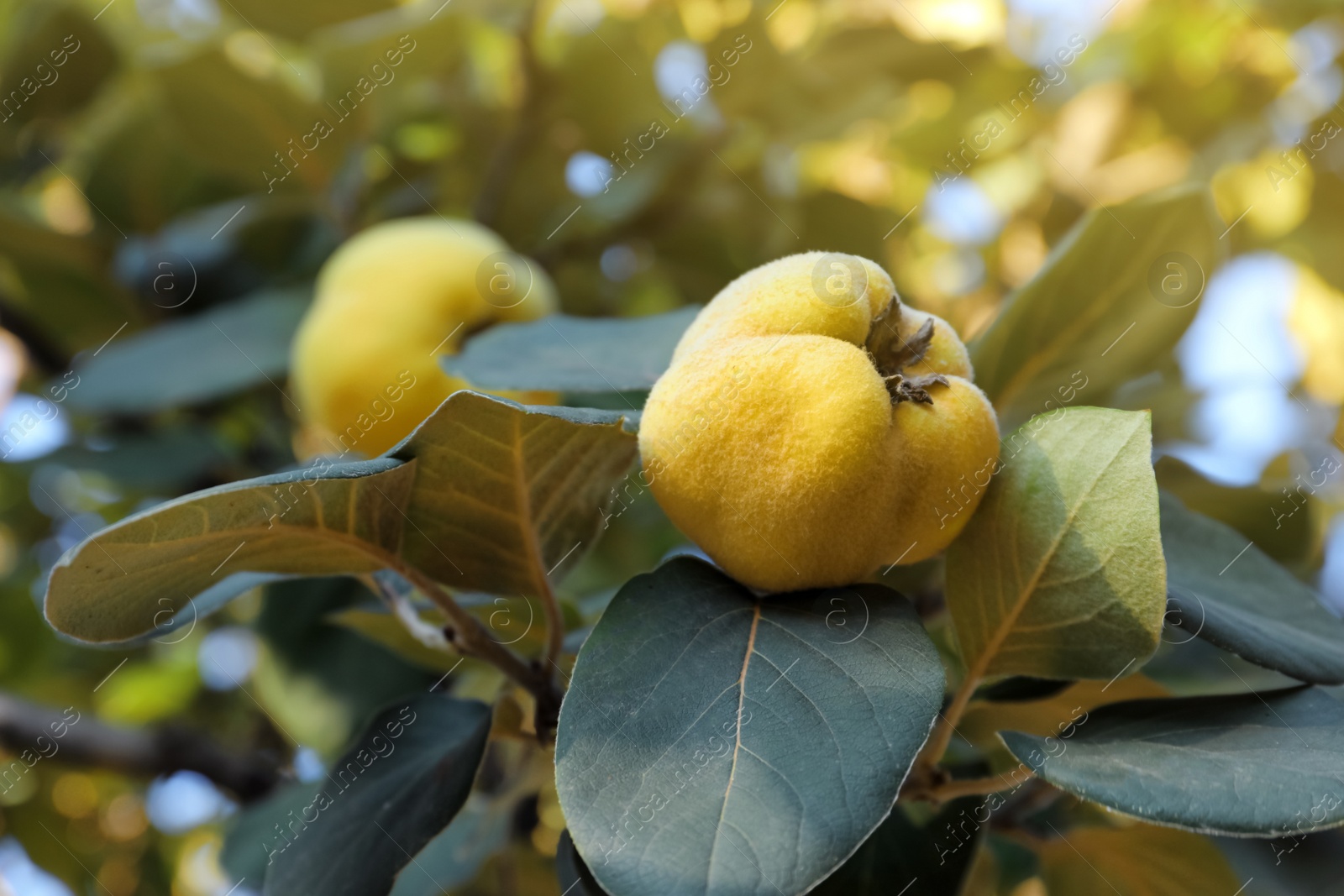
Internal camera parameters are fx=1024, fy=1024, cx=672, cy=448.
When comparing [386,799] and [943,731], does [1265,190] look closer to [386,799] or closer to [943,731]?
[943,731]

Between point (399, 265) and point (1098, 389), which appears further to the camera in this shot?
point (399, 265)

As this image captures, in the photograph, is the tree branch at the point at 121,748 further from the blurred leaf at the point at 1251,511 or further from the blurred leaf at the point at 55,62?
Result: the blurred leaf at the point at 1251,511

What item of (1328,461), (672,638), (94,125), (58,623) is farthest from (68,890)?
(1328,461)

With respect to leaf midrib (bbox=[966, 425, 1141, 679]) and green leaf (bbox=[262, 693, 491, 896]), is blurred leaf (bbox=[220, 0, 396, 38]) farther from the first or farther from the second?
leaf midrib (bbox=[966, 425, 1141, 679])

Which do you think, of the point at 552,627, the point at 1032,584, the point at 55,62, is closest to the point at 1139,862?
the point at 1032,584

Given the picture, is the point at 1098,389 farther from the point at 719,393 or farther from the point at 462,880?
the point at 462,880
